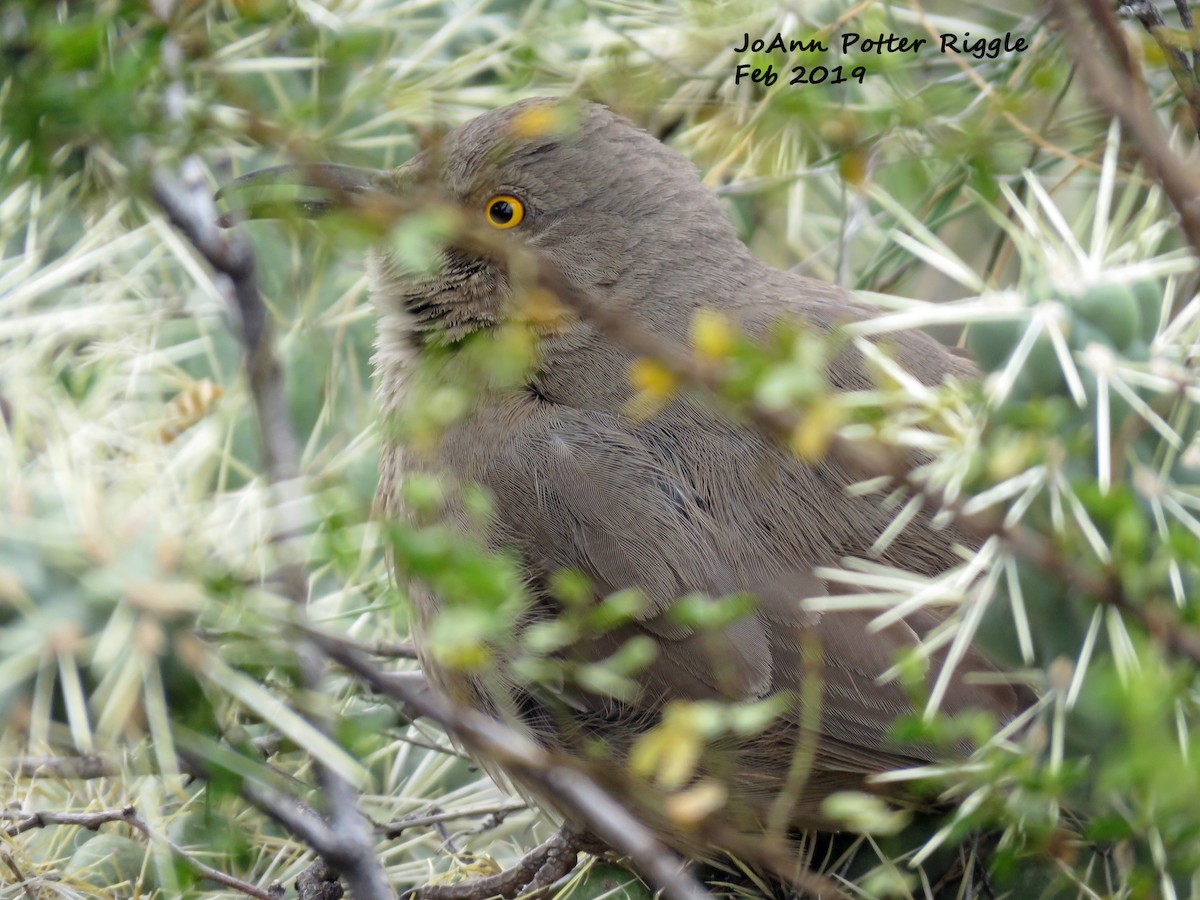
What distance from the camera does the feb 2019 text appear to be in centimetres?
342

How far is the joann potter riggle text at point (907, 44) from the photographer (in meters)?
3.47

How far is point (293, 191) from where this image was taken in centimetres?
329

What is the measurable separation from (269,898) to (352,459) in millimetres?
1262

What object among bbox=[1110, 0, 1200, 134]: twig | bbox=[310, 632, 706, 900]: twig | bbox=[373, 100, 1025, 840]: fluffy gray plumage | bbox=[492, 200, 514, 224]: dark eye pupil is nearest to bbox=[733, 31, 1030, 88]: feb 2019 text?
bbox=[373, 100, 1025, 840]: fluffy gray plumage

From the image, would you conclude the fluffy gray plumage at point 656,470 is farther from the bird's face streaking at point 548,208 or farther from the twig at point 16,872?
the twig at point 16,872

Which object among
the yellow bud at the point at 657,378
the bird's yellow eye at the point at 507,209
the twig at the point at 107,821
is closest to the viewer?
the yellow bud at the point at 657,378

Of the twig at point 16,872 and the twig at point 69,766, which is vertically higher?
the twig at point 69,766

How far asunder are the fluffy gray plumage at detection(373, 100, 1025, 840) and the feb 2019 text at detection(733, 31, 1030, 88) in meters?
0.37

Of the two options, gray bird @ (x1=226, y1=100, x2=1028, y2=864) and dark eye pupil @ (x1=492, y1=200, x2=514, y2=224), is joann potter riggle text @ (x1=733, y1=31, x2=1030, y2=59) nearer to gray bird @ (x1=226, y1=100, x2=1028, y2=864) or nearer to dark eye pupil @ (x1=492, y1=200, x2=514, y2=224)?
gray bird @ (x1=226, y1=100, x2=1028, y2=864)

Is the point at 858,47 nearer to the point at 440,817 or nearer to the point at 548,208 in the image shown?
the point at 548,208

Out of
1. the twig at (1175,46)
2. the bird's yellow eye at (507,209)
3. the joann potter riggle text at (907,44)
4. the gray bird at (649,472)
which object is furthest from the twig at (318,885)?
the twig at (1175,46)

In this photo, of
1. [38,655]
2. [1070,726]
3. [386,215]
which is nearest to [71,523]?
[38,655]

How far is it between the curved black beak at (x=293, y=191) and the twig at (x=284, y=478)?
245 millimetres

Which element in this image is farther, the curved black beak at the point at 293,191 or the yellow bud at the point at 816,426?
the curved black beak at the point at 293,191
